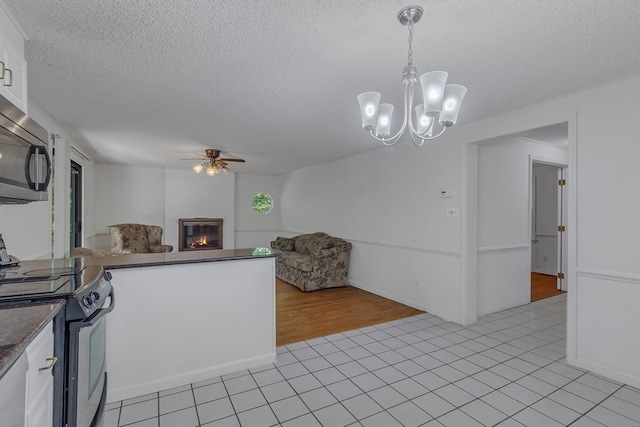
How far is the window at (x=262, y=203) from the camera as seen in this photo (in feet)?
26.6

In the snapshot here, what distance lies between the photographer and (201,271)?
234 cm

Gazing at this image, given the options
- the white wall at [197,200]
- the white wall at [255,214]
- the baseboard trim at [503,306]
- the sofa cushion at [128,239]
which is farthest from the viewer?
the white wall at [255,214]

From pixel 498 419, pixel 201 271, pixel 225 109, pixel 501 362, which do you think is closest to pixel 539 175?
pixel 501 362

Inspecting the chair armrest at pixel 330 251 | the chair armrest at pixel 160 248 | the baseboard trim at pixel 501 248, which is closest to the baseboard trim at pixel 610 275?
the baseboard trim at pixel 501 248

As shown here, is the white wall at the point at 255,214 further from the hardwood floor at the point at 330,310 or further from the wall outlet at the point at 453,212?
the wall outlet at the point at 453,212

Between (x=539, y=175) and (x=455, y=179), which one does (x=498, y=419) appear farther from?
(x=539, y=175)

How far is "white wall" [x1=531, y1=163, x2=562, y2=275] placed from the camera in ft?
19.8

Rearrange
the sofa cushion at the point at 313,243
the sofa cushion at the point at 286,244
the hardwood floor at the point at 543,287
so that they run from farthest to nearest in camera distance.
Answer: the sofa cushion at the point at 286,244 < the sofa cushion at the point at 313,243 < the hardwood floor at the point at 543,287

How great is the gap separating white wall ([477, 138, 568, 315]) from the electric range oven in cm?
376

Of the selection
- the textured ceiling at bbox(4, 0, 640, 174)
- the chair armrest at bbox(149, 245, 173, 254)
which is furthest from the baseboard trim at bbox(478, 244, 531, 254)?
the chair armrest at bbox(149, 245, 173, 254)

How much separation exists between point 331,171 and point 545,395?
177 inches

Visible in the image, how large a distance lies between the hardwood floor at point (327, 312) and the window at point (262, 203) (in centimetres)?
356

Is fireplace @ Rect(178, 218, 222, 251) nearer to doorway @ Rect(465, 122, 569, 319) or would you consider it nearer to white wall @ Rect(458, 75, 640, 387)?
doorway @ Rect(465, 122, 569, 319)

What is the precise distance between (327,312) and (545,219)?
5222mm
